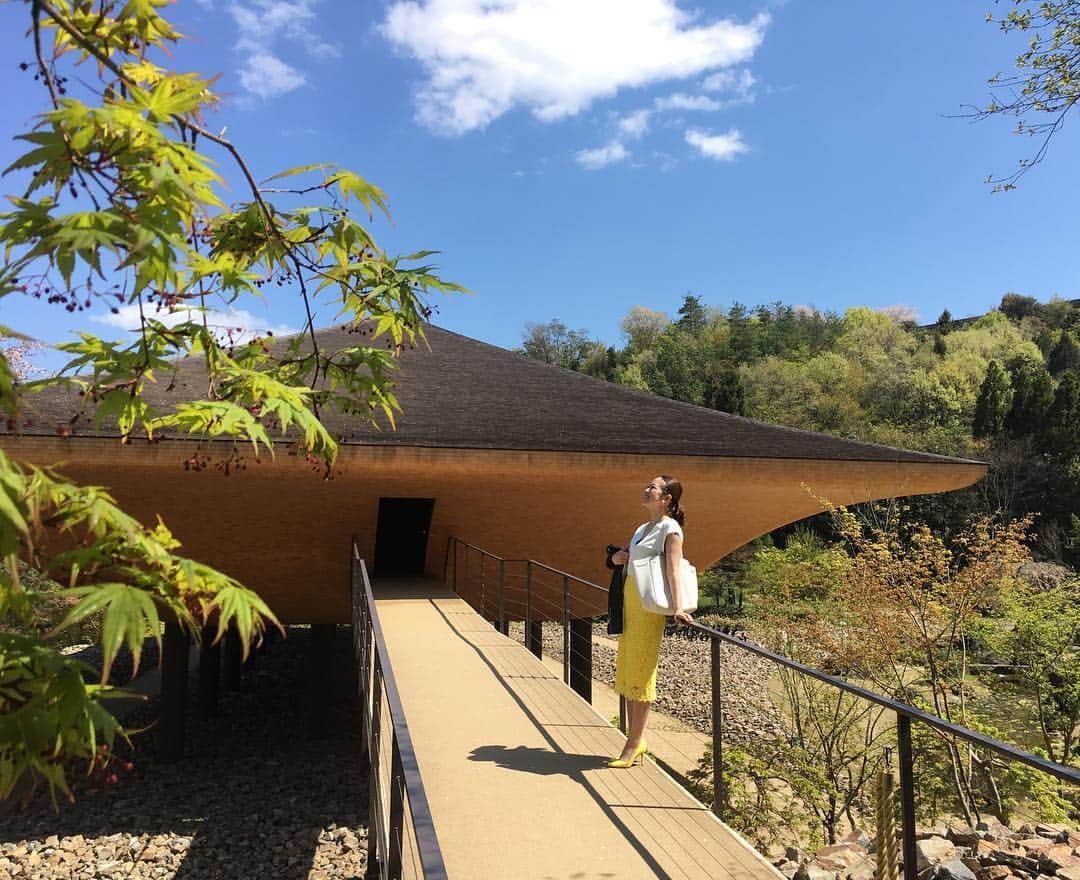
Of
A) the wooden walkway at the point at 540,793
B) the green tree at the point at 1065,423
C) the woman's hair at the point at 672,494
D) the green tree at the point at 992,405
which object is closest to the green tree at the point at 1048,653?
the wooden walkway at the point at 540,793

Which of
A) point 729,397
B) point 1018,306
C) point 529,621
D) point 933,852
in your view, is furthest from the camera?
point 1018,306

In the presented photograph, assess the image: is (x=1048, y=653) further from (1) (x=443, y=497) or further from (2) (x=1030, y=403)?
(2) (x=1030, y=403)

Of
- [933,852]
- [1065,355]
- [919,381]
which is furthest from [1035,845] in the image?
[1065,355]

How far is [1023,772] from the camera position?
32.9 feet

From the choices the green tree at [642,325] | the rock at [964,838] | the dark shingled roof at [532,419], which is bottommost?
the rock at [964,838]

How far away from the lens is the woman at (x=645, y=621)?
4.27m

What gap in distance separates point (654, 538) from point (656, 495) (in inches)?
8.9

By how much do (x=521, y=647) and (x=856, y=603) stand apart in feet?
23.4

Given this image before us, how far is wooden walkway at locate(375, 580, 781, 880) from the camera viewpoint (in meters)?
3.32

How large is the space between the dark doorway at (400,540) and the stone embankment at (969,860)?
7.48m

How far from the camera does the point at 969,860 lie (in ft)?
19.7

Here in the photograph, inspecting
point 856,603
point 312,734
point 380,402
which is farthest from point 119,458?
point 856,603

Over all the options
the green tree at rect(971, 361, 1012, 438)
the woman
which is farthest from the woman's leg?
the green tree at rect(971, 361, 1012, 438)

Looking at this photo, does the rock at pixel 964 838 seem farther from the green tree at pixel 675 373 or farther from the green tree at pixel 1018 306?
the green tree at pixel 1018 306
